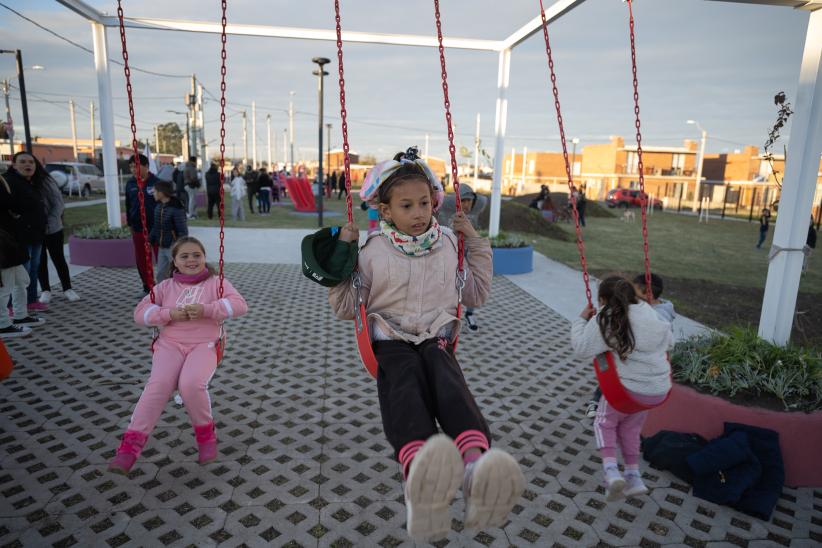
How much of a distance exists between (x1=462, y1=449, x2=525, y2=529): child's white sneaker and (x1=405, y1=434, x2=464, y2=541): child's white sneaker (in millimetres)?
79

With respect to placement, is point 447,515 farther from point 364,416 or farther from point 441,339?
point 364,416

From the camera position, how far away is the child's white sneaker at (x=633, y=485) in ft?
9.85

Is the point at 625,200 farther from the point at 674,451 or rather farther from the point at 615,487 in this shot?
the point at 615,487

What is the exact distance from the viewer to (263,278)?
8961mm

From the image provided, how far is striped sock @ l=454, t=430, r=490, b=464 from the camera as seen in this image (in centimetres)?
222

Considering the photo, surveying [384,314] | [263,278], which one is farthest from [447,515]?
[263,278]

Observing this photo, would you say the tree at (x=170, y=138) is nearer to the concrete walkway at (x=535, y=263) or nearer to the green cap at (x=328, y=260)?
the concrete walkway at (x=535, y=263)

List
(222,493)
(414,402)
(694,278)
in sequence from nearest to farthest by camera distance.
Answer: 1. (414,402)
2. (222,493)
3. (694,278)

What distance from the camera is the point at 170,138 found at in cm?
11112

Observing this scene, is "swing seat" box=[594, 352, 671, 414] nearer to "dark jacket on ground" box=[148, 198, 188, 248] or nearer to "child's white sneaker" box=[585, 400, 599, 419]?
"child's white sneaker" box=[585, 400, 599, 419]

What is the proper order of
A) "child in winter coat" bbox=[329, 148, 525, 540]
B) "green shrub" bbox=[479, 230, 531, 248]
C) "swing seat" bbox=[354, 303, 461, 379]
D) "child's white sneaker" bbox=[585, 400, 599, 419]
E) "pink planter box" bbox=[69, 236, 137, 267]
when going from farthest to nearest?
"green shrub" bbox=[479, 230, 531, 248] → "pink planter box" bbox=[69, 236, 137, 267] → "child's white sneaker" bbox=[585, 400, 599, 419] → "swing seat" bbox=[354, 303, 461, 379] → "child in winter coat" bbox=[329, 148, 525, 540]

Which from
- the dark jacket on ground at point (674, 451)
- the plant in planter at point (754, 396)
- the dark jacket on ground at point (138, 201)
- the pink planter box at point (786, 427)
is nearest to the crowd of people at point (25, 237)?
the dark jacket on ground at point (138, 201)

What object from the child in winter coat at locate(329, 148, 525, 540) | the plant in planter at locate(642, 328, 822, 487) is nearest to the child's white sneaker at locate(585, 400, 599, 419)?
the plant in planter at locate(642, 328, 822, 487)

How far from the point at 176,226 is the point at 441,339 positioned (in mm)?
4572
